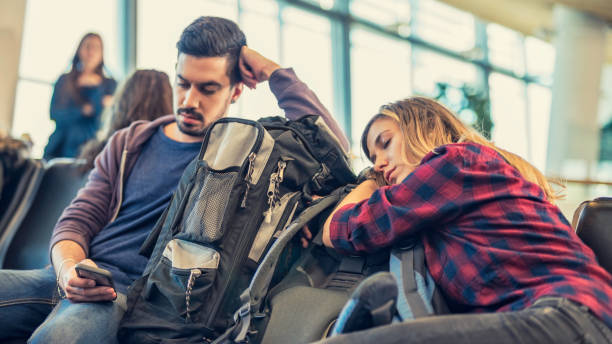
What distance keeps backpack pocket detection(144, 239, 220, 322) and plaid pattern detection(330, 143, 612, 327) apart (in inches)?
13.4

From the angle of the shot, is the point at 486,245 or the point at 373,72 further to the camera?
the point at 373,72

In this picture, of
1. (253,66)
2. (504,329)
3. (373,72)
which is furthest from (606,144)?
(504,329)

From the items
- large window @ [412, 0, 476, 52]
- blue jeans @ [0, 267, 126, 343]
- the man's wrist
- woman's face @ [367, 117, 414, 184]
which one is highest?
large window @ [412, 0, 476, 52]

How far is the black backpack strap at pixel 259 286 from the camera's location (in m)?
1.32

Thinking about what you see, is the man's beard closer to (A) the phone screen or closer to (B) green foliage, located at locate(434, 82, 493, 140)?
(A) the phone screen

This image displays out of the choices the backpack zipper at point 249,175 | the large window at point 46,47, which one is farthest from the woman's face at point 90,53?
the backpack zipper at point 249,175

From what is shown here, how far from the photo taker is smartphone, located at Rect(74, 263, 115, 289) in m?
1.43

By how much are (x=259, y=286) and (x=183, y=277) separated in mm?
196

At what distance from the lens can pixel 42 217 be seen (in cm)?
234

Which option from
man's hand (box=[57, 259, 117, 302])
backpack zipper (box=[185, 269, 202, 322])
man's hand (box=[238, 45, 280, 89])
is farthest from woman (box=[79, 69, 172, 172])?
backpack zipper (box=[185, 269, 202, 322])

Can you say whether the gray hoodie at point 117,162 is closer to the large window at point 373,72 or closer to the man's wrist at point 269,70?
the man's wrist at point 269,70

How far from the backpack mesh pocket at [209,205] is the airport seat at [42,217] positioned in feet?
3.50

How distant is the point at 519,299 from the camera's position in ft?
3.77

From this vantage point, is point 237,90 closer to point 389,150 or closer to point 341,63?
point 389,150
